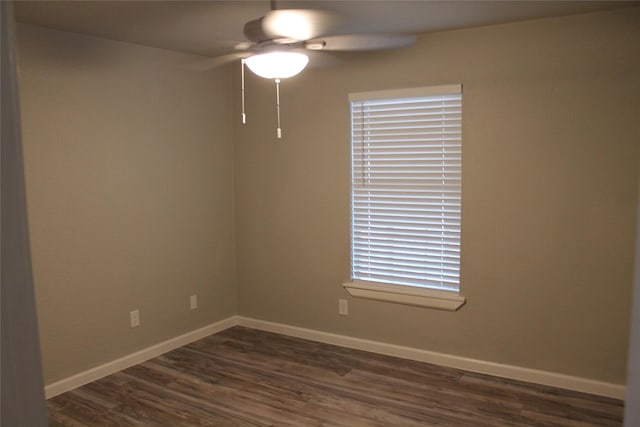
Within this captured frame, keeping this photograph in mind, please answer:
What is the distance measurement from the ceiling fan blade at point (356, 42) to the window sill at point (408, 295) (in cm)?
184

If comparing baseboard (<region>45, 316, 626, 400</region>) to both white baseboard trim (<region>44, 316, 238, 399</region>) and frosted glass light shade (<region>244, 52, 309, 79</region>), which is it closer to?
white baseboard trim (<region>44, 316, 238, 399</region>)

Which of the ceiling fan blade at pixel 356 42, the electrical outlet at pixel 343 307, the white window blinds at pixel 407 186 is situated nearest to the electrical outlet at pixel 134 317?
the electrical outlet at pixel 343 307

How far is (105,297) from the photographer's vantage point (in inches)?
145

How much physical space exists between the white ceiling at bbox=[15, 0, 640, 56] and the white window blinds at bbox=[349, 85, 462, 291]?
1.85 ft

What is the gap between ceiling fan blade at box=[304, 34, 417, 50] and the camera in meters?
2.50

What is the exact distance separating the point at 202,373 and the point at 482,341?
1975 millimetres

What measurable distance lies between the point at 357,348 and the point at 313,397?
905 mm

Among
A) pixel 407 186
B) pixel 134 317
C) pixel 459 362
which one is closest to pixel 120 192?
pixel 134 317

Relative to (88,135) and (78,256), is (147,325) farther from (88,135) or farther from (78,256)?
(88,135)

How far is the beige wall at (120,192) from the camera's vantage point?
3.29 m

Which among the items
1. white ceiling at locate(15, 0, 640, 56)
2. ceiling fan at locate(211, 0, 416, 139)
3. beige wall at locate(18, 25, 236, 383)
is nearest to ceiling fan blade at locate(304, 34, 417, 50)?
ceiling fan at locate(211, 0, 416, 139)

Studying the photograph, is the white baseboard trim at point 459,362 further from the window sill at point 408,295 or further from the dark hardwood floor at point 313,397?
the window sill at point 408,295

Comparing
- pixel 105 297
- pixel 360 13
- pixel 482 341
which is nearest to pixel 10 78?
pixel 360 13

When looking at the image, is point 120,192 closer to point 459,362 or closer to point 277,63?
point 277,63
